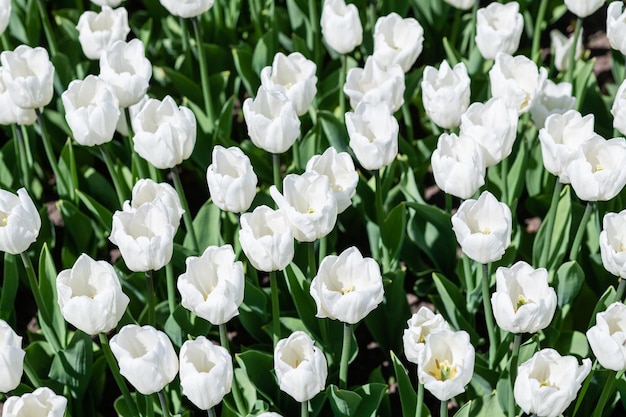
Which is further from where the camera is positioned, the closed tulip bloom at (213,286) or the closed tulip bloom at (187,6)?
the closed tulip bloom at (187,6)

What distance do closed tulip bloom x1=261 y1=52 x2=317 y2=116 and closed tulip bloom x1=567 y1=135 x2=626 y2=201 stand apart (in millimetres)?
736

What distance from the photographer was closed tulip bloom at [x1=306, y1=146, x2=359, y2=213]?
235 centimetres

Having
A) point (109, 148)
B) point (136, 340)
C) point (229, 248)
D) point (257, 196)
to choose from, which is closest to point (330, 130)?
point (257, 196)

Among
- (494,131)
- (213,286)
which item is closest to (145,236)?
(213,286)

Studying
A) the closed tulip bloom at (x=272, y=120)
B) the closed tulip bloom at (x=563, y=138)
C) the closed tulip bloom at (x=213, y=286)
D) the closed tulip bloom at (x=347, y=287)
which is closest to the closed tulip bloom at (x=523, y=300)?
the closed tulip bloom at (x=347, y=287)

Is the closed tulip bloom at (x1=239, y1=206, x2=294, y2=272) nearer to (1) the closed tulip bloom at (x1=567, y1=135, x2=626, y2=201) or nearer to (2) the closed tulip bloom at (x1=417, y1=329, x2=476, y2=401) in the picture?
(2) the closed tulip bloom at (x1=417, y1=329, x2=476, y2=401)

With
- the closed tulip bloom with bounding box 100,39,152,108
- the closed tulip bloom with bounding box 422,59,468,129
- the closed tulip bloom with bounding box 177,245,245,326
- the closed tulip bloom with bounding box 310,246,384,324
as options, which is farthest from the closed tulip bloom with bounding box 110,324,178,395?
the closed tulip bloom with bounding box 422,59,468,129

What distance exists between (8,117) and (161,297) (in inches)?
25.9

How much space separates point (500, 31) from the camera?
9.21ft

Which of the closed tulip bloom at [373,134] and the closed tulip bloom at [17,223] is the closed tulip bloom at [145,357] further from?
the closed tulip bloom at [373,134]

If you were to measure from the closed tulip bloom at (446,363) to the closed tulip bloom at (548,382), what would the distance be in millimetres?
111

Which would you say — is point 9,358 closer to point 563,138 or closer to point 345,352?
point 345,352

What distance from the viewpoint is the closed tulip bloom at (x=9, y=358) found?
2.03 meters

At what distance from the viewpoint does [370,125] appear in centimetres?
248
